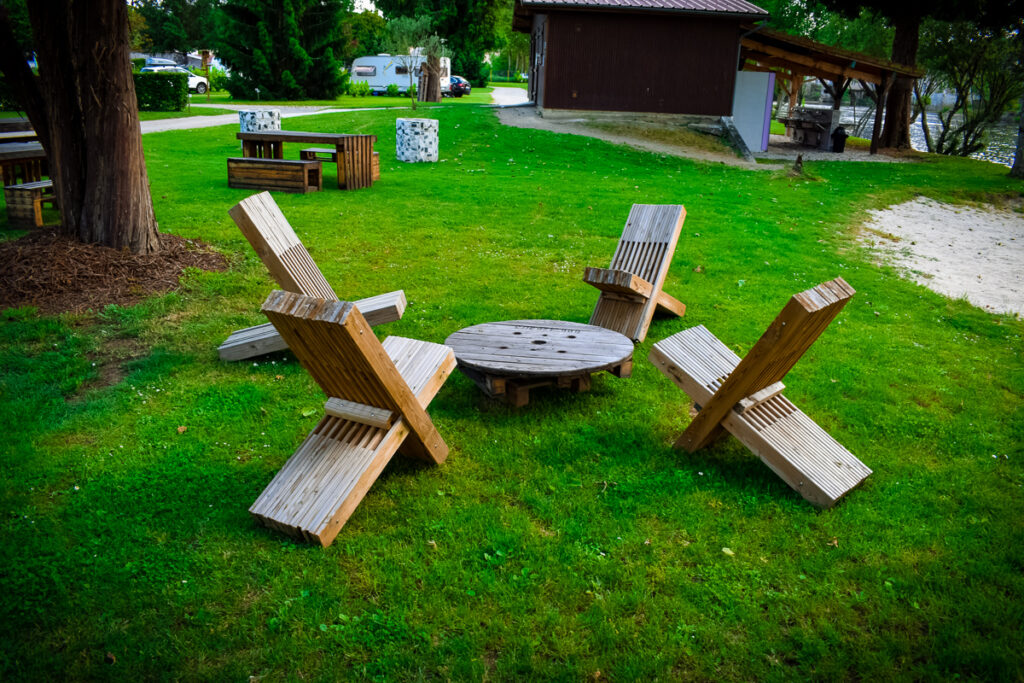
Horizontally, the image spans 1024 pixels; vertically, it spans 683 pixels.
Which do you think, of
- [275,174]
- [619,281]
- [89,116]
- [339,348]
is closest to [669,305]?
[619,281]

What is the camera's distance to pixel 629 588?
3.23 meters

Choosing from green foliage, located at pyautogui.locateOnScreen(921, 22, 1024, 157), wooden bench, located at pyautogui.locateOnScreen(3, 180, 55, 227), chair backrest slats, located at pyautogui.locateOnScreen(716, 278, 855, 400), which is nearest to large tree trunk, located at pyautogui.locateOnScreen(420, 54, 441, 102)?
green foliage, located at pyautogui.locateOnScreen(921, 22, 1024, 157)

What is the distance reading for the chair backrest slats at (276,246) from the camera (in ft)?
16.2

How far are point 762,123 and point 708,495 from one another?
68.9 ft

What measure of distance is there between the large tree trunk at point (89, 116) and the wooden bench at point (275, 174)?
478cm

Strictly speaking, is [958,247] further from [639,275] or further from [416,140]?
[416,140]

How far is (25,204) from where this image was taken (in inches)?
366

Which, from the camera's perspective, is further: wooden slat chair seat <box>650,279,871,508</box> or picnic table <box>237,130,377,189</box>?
picnic table <box>237,130,377,189</box>

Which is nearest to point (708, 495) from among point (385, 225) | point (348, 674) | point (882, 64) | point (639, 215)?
point (348, 674)

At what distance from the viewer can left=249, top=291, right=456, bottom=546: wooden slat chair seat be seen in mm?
3234

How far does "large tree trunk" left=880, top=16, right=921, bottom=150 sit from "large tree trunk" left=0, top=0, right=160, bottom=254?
23.4m

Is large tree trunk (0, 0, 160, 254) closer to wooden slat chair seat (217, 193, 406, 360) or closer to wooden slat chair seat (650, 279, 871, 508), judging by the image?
wooden slat chair seat (217, 193, 406, 360)

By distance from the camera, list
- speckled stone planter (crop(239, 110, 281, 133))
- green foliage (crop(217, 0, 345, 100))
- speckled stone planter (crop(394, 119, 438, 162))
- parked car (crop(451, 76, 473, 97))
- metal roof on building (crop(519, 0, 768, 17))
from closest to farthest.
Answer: speckled stone planter (crop(394, 119, 438, 162)) → speckled stone planter (crop(239, 110, 281, 133)) → metal roof on building (crop(519, 0, 768, 17)) → green foliage (crop(217, 0, 345, 100)) → parked car (crop(451, 76, 473, 97))

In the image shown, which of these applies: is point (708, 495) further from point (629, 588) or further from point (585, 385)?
point (585, 385)
